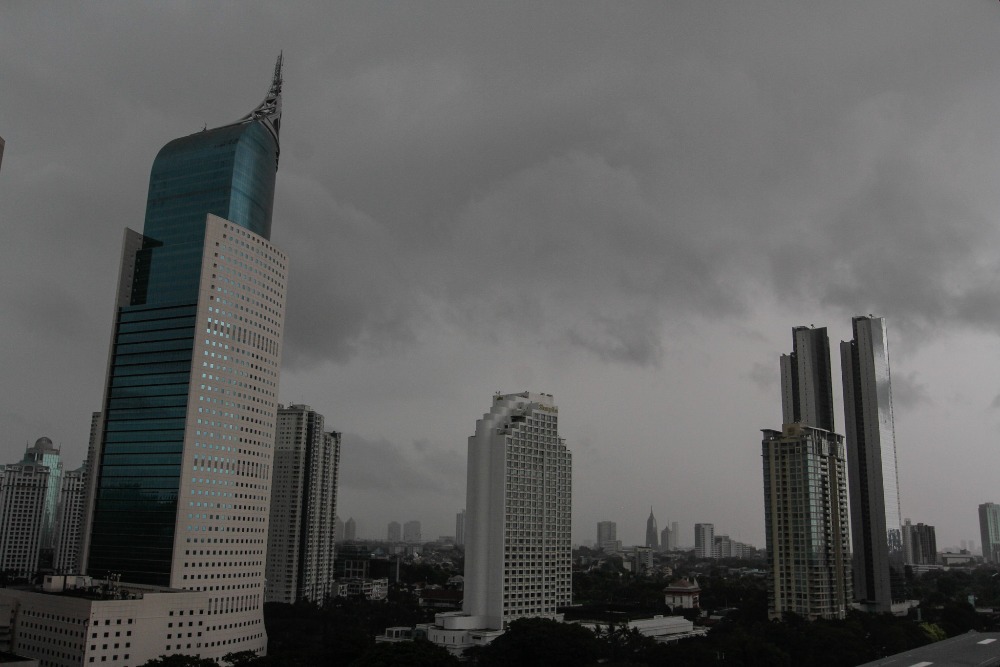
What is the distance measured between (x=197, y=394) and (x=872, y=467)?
8634 cm

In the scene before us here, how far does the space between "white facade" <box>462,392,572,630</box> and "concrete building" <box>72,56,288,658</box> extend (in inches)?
834

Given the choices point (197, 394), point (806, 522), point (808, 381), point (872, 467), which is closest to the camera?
point (197, 394)

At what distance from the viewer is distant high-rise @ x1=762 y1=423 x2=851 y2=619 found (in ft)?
312

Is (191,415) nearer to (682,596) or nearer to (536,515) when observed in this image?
(536,515)

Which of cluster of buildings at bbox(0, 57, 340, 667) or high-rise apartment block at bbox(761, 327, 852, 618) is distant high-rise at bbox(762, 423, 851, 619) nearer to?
high-rise apartment block at bbox(761, 327, 852, 618)

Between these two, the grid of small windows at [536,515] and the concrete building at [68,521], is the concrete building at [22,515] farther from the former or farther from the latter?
the grid of small windows at [536,515]

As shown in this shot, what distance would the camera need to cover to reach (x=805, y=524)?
3777 inches

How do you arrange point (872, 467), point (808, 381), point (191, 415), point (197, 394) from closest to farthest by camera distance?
1. point (191, 415)
2. point (197, 394)
3. point (872, 467)
4. point (808, 381)

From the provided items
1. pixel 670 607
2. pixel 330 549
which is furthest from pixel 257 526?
pixel 670 607

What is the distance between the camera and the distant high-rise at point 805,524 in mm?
95188

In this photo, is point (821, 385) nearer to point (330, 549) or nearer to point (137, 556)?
point (330, 549)

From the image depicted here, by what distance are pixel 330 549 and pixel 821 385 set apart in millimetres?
80004

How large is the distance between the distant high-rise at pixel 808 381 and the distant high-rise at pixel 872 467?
2645mm

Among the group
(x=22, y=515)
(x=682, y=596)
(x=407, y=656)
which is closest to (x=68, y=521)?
(x=22, y=515)
